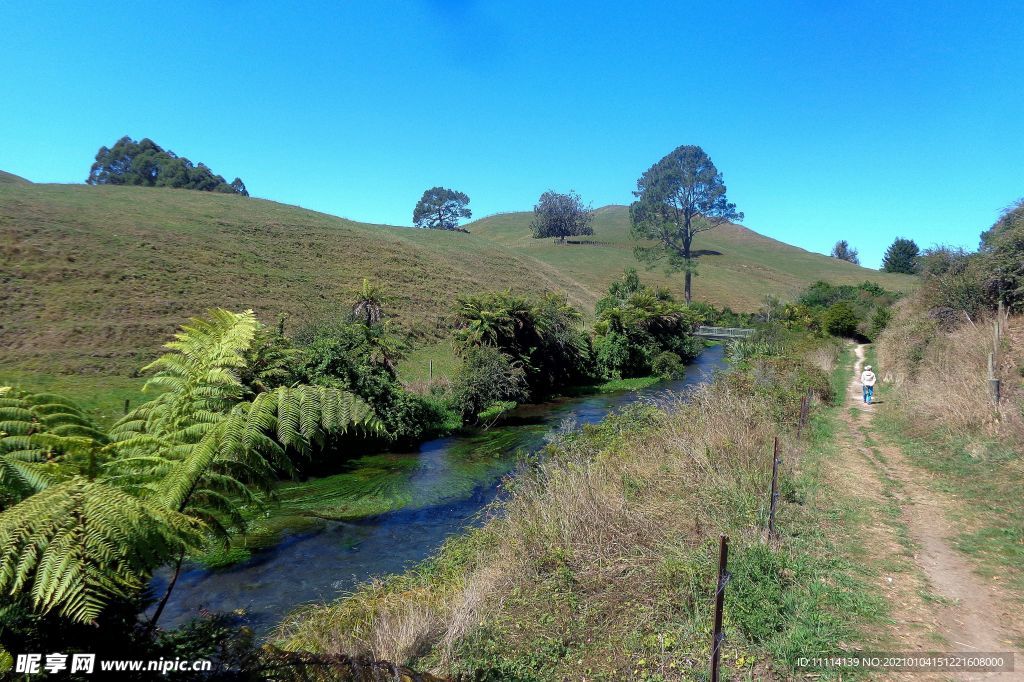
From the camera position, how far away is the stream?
8391 mm

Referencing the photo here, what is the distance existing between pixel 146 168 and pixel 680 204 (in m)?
65.4

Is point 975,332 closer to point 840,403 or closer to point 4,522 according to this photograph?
point 840,403

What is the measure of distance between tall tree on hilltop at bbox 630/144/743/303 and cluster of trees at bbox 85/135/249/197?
4850 cm

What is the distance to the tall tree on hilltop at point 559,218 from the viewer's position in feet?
340

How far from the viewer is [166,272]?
100 feet

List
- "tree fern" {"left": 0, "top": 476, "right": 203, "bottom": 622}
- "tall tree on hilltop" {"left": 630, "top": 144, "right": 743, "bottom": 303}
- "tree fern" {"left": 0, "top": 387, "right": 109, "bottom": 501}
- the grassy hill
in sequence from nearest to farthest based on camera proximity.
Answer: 1. "tree fern" {"left": 0, "top": 476, "right": 203, "bottom": 622}
2. "tree fern" {"left": 0, "top": 387, "right": 109, "bottom": 501}
3. the grassy hill
4. "tall tree on hilltop" {"left": 630, "top": 144, "right": 743, "bottom": 303}

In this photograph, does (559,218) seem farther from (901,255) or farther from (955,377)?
(955,377)

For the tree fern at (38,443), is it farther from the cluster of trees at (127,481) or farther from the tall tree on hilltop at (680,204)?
the tall tree on hilltop at (680,204)

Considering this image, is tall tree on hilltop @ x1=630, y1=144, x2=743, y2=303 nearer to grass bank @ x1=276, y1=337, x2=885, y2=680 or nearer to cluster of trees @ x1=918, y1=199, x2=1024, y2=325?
cluster of trees @ x1=918, y1=199, x2=1024, y2=325

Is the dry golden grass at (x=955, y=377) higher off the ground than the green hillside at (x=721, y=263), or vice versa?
the green hillside at (x=721, y=263)

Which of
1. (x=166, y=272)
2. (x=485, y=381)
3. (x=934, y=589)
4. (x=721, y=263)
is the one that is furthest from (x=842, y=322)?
(x=721, y=263)

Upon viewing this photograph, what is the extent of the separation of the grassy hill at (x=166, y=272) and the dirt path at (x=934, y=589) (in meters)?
20.1

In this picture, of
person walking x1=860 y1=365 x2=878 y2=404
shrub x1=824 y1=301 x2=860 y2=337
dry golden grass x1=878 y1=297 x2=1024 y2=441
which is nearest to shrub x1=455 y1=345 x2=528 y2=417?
person walking x1=860 y1=365 x2=878 y2=404

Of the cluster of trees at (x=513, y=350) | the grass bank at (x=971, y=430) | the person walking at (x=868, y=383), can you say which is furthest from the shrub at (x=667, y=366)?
the person walking at (x=868, y=383)
